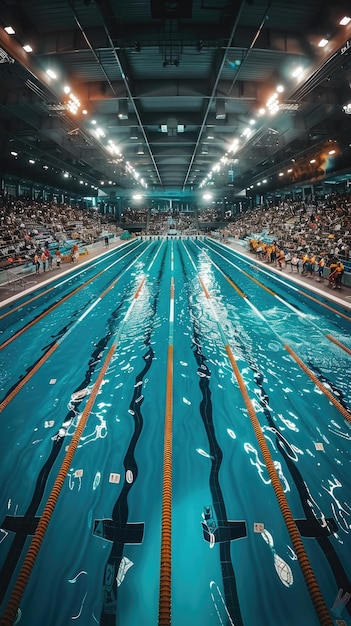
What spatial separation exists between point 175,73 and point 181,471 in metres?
12.6

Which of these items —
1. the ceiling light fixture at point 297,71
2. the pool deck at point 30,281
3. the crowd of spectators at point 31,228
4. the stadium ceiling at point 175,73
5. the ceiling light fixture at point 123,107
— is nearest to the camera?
the stadium ceiling at point 175,73

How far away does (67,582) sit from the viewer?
2350 millimetres

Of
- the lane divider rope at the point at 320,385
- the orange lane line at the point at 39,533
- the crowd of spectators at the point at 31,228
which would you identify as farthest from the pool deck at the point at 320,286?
the crowd of spectators at the point at 31,228

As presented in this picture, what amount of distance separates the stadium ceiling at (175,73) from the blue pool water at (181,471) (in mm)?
7693

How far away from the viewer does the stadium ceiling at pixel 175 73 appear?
23.8 feet

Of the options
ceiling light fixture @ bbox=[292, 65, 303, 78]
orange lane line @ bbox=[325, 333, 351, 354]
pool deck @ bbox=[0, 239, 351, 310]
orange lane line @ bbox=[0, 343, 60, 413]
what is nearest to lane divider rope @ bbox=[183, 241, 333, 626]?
orange lane line @ bbox=[325, 333, 351, 354]

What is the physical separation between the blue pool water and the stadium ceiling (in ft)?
25.2

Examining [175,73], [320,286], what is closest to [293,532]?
[320,286]

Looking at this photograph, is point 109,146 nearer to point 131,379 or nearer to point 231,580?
point 131,379

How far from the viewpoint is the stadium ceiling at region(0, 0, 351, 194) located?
7.25 meters

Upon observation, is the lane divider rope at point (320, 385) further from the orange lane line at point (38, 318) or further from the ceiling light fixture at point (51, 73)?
the ceiling light fixture at point (51, 73)

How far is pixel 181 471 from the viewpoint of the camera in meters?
3.37

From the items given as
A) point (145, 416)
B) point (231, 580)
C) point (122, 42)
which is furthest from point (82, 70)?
point (231, 580)

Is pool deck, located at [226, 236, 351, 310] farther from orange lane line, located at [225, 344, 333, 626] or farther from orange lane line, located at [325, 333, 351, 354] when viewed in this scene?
orange lane line, located at [225, 344, 333, 626]
